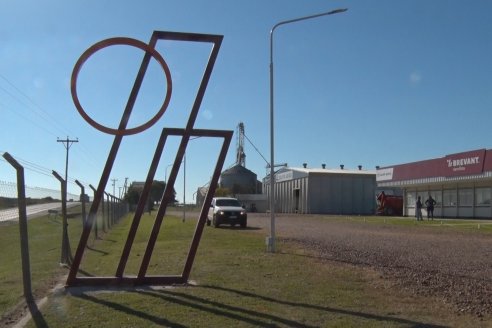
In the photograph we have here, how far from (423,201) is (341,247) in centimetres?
3333

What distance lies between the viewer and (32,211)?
2959 centimetres

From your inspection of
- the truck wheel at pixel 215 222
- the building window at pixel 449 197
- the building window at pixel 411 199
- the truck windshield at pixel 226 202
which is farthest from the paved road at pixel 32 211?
the building window at pixel 449 197

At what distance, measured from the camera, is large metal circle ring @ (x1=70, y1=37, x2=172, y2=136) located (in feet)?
31.2

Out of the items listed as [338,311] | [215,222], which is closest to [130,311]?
[338,311]

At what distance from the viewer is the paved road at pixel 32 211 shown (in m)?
14.6

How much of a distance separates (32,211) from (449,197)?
101 ft

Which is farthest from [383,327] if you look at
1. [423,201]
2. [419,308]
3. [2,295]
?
[423,201]

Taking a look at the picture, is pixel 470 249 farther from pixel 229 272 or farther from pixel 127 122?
pixel 127 122

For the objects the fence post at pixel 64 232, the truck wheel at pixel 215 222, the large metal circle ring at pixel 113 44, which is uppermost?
the large metal circle ring at pixel 113 44

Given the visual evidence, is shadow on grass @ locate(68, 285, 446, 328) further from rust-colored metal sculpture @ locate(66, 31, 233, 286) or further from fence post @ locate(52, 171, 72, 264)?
fence post @ locate(52, 171, 72, 264)

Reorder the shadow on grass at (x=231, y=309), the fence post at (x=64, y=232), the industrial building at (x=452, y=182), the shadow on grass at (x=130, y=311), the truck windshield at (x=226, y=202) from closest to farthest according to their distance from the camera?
1. the shadow on grass at (x=130, y=311)
2. the shadow on grass at (x=231, y=309)
3. the fence post at (x=64, y=232)
4. the truck windshield at (x=226, y=202)
5. the industrial building at (x=452, y=182)

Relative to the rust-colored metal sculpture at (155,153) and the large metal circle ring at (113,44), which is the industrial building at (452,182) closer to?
the rust-colored metal sculpture at (155,153)

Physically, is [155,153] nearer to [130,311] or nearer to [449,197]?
[130,311]

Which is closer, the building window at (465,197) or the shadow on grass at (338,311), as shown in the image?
the shadow on grass at (338,311)
